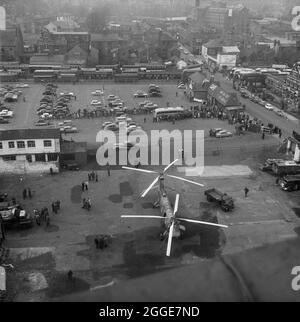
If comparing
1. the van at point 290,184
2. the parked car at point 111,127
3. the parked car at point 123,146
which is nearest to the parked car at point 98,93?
the parked car at point 111,127

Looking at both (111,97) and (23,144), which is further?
(111,97)

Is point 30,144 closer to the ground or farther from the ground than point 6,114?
farther from the ground

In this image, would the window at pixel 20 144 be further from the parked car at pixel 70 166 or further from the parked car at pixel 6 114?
the parked car at pixel 6 114

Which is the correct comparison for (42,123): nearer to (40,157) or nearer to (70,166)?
(40,157)

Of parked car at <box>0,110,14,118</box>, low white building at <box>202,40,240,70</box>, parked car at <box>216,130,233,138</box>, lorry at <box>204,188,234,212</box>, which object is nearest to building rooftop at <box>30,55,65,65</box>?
parked car at <box>0,110,14,118</box>

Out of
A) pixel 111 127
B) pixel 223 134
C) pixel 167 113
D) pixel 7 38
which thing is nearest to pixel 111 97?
pixel 167 113
